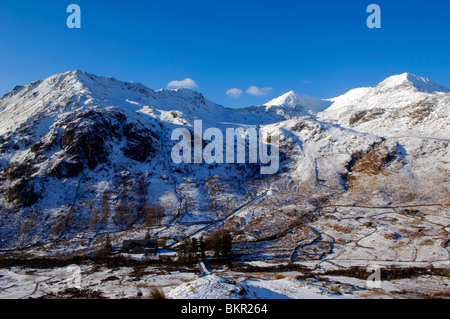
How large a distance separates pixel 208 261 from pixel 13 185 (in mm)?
76808

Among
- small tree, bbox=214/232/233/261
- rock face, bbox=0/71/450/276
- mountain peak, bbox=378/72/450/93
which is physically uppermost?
mountain peak, bbox=378/72/450/93

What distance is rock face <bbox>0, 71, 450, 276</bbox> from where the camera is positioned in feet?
195

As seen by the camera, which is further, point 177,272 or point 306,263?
point 306,263

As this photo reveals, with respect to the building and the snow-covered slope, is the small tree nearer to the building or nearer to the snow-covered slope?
the building

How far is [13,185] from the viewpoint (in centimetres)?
8394

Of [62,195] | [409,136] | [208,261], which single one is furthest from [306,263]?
[409,136]

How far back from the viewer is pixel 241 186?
98438mm

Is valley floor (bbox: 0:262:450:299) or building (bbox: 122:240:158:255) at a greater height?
valley floor (bbox: 0:262:450:299)

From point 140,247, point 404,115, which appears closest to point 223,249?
point 140,247

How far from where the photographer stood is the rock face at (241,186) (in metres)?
59.4

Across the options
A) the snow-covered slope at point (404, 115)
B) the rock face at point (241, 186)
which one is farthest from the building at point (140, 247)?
the snow-covered slope at point (404, 115)

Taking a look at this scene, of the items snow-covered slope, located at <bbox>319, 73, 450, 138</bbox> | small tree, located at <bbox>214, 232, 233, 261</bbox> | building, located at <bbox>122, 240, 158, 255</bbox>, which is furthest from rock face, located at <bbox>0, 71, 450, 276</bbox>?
→ building, located at <bbox>122, 240, 158, 255</bbox>
